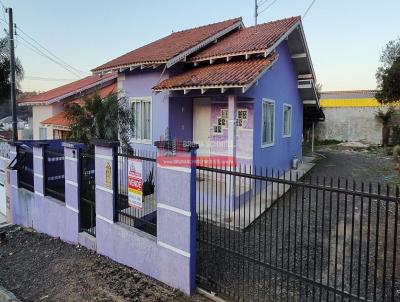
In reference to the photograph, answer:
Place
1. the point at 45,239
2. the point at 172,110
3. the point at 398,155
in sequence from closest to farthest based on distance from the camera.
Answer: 1. the point at 45,239
2. the point at 172,110
3. the point at 398,155

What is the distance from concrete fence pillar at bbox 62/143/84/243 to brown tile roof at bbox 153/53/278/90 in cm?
328

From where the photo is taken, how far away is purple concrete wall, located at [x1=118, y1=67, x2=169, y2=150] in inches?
385

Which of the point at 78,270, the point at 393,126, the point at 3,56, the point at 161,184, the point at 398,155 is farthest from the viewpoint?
the point at 393,126

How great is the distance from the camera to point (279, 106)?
11.3 meters

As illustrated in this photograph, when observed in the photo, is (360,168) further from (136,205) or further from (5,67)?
(5,67)

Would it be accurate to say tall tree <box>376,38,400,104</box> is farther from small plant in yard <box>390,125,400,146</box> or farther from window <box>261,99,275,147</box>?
window <box>261,99,275,147</box>

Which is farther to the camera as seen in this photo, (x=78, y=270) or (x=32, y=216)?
(x=32, y=216)

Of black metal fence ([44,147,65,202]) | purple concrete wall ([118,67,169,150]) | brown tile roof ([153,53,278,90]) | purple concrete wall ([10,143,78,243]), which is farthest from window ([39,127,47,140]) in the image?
brown tile roof ([153,53,278,90])

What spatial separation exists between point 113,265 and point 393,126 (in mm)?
21397

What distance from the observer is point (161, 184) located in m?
4.82

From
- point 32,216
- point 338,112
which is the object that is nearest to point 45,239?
point 32,216

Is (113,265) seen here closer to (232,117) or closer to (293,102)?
(232,117)

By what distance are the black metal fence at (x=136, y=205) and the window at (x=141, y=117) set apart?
4.54 meters

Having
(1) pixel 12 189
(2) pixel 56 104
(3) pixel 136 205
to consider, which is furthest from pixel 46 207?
(2) pixel 56 104
